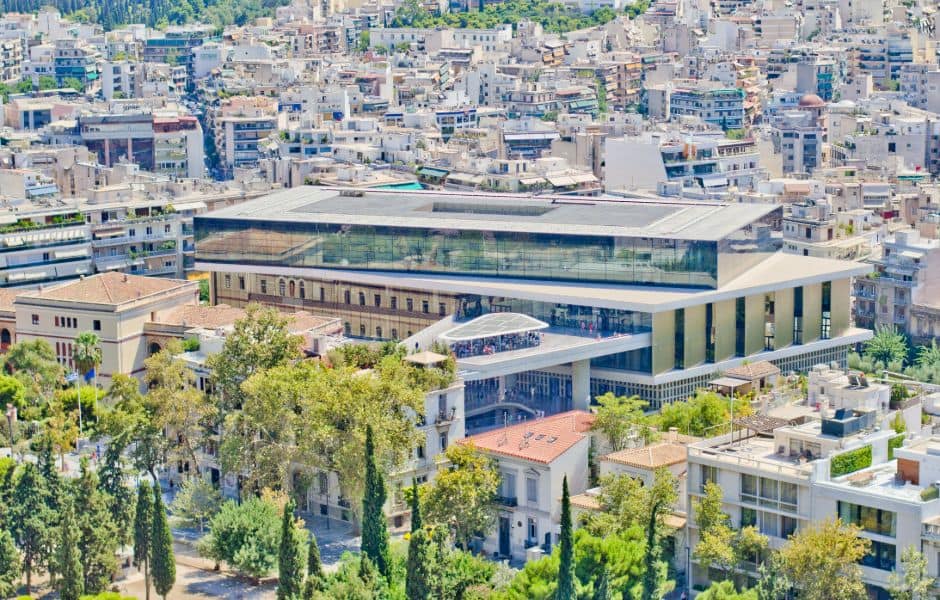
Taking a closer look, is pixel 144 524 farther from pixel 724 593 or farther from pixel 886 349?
pixel 886 349

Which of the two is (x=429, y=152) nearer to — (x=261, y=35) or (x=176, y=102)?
(x=176, y=102)

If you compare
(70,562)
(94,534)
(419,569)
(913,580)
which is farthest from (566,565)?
(94,534)

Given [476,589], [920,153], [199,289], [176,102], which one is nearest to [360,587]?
[476,589]

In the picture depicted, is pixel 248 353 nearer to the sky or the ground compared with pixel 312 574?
nearer to the sky

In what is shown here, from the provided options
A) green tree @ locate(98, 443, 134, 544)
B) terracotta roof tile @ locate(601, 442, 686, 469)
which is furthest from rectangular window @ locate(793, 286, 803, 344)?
green tree @ locate(98, 443, 134, 544)

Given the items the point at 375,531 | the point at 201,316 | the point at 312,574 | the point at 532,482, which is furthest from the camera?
the point at 201,316

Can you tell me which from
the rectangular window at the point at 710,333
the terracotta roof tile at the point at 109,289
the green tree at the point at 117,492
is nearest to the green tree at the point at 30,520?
the green tree at the point at 117,492

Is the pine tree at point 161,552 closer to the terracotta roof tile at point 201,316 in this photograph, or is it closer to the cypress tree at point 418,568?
the cypress tree at point 418,568
